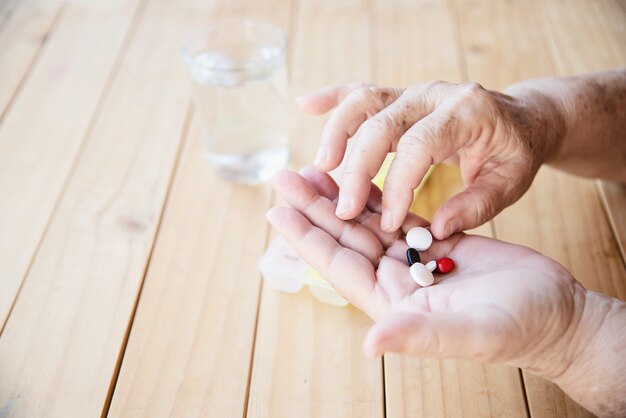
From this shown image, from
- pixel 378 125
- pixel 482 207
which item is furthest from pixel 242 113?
pixel 482 207

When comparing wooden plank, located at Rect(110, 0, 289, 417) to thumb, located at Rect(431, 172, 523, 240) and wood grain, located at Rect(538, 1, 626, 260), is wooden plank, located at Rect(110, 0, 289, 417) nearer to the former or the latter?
thumb, located at Rect(431, 172, 523, 240)

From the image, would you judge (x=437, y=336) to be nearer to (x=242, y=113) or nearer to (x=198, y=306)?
(x=198, y=306)

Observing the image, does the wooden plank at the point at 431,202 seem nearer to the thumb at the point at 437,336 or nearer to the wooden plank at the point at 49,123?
the thumb at the point at 437,336

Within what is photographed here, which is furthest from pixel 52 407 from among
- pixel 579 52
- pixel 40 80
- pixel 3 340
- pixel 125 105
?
pixel 579 52

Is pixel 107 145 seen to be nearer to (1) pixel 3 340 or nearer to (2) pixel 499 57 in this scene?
(1) pixel 3 340

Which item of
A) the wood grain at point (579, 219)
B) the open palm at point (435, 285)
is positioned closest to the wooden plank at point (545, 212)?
the wood grain at point (579, 219)
